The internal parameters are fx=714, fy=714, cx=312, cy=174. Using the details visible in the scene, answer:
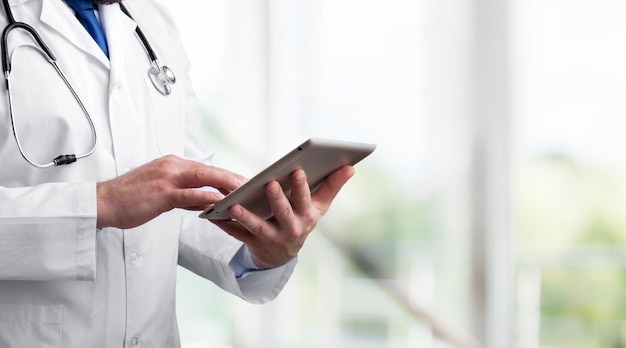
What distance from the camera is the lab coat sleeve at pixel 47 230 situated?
0.97m

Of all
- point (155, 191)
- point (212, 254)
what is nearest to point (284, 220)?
point (155, 191)

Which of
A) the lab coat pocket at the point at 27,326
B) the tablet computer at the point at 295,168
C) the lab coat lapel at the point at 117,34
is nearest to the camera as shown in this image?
the tablet computer at the point at 295,168

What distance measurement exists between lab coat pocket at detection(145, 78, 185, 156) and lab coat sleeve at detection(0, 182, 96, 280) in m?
0.26

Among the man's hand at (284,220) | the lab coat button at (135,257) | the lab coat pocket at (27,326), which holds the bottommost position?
the lab coat pocket at (27,326)

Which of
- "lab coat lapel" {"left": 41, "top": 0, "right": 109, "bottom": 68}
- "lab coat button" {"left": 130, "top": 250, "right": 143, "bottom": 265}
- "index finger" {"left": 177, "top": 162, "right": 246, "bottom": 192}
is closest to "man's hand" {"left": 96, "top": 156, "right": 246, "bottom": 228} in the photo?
"index finger" {"left": 177, "top": 162, "right": 246, "bottom": 192}

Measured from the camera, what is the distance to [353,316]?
8.80ft

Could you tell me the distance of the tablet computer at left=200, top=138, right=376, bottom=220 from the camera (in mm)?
893

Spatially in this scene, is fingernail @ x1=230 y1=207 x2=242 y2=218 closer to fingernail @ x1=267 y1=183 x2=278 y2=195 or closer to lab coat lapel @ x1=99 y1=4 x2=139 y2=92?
fingernail @ x1=267 y1=183 x2=278 y2=195

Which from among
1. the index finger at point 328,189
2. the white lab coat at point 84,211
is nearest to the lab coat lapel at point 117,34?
the white lab coat at point 84,211

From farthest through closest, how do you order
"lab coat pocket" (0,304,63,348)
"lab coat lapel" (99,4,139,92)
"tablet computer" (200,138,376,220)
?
"lab coat lapel" (99,4,139,92), "lab coat pocket" (0,304,63,348), "tablet computer" (200,138,376,220)

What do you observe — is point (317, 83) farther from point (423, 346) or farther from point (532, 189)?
point (423, 346)

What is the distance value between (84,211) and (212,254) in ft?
1.20

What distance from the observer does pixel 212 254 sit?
1299 millimetres

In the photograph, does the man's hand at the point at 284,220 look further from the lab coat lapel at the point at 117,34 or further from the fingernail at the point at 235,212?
the lab coat lapel at the point at 117,34
